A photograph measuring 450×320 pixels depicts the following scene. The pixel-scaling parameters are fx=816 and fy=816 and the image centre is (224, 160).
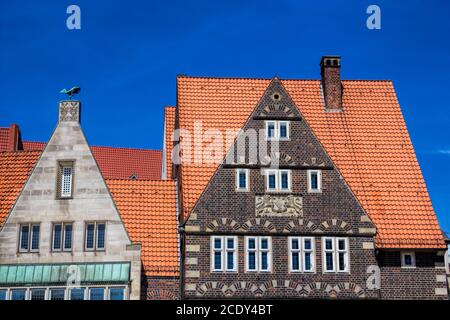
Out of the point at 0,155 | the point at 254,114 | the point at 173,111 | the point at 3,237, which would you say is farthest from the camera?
the point at 173,111

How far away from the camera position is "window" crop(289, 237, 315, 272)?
29672mm

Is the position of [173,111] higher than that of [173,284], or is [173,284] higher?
[173,111]

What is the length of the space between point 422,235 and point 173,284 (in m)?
9.48

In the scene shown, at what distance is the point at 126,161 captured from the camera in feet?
174

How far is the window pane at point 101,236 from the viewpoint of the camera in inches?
1145

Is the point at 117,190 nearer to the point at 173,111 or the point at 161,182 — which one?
the point at 161,182

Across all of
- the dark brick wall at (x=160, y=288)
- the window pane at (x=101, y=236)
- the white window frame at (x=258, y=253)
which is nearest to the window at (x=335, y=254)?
the white window frame at (x=258, y=253)

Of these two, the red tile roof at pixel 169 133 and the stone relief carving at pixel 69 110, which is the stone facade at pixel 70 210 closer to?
the stone relief carving at pixel 69 110

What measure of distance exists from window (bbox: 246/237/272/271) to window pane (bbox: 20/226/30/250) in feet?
25.9

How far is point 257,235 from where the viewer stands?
29.9 m

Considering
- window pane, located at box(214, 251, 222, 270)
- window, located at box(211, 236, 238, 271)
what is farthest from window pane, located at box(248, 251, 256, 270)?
window pane, located at box(214, 251, 222, 270)

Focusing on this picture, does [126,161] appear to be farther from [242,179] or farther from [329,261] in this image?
[329,261]
